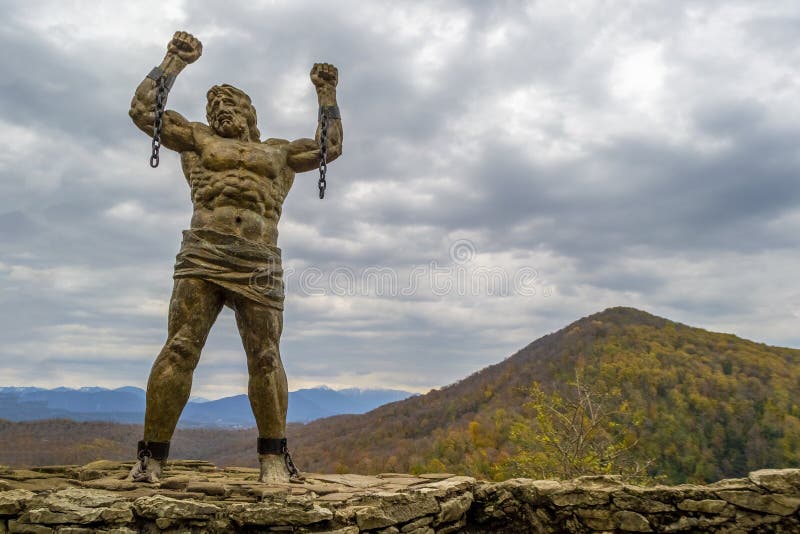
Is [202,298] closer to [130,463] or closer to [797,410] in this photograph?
[130,463]

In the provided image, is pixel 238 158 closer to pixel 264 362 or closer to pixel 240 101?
pixel 240 101

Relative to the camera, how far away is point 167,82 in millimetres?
5555

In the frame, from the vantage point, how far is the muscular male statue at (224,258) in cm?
491

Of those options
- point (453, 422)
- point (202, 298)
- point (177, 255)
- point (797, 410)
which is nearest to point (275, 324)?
point (202, 298)

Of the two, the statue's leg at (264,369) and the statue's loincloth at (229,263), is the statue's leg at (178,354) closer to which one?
the statue's loincloth at (229,263)

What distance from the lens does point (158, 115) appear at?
210 inches

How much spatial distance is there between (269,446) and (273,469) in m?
0.20

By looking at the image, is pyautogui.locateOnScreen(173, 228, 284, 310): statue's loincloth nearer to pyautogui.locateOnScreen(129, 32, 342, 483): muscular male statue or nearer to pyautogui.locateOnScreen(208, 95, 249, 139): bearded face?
pyautogui.locateOnScreen(129, 32, 342, 483): muscular male statue

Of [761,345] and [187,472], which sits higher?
[761,345]

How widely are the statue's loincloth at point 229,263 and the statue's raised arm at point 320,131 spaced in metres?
1.08

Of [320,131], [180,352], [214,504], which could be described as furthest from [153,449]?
[320,131]

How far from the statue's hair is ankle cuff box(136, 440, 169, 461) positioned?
3036 millimetres

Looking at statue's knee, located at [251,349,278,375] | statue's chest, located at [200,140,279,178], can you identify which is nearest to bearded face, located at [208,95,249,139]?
statue's chest, located at [200,140,279,178]

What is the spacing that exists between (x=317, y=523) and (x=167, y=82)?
4254 millimetres
